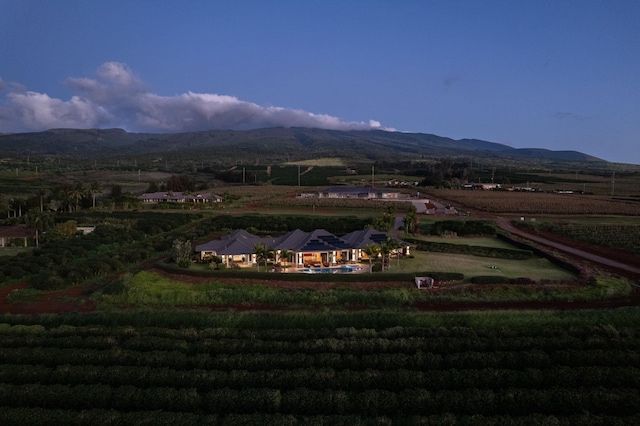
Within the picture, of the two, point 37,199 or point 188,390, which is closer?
point 188,390

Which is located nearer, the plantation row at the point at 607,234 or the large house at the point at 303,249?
the large house at the point at 303,249

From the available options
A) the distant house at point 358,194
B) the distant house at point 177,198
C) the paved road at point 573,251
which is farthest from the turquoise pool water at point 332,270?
the distant house at point 358,194

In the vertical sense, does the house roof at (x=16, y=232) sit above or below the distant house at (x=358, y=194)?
below

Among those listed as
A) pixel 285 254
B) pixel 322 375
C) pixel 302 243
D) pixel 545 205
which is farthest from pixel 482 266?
pixel 545 205

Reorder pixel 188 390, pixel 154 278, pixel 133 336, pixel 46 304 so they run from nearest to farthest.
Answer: pixel 188 390
pixel 133 336
pixel 46 304
pixel 154 278

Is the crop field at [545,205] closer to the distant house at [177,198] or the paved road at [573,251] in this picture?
the paved road at [573,251]

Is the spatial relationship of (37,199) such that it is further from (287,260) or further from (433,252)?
(433,252)

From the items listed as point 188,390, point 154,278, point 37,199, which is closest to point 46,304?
point 154,278

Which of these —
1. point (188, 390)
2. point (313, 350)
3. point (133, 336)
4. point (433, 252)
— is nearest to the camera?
point (188, 390)

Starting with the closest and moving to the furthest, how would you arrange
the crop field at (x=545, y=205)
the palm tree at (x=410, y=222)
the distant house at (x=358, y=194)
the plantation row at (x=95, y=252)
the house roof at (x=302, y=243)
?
1. the plantation row at (x=95, y=252)
2. the house roof at (x=302, y=243)
3. the palm tree at (x=410, y=222)
4. the crop field at (x=545, y=205)
5. the distant house at (x=358, y=194)
